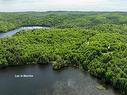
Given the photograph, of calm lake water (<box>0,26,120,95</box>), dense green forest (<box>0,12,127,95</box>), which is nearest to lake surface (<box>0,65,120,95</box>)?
calm lake water (<box>0,26,120,95</box>)

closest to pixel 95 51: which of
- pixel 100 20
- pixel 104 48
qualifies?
pixel 104 48

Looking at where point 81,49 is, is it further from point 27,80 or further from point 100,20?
point 100,20

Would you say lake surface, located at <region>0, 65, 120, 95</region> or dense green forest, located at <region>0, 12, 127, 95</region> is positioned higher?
dense green forest, located at <region>0, 12, 127, 95</region>

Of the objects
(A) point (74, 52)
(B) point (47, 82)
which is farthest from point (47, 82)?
(A) point (74, 52)

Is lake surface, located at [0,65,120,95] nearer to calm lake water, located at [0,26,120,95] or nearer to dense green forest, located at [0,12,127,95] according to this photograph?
calm lake water, located at [0,26,120,95]

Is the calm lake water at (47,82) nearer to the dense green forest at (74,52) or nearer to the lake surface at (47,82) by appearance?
the lake surface at (47,82)

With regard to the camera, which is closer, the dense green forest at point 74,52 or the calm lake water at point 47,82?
the calm lake water at point 47,82

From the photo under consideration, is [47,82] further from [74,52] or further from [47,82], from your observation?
[74,52]

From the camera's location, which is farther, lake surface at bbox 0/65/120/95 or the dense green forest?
the dense green forest

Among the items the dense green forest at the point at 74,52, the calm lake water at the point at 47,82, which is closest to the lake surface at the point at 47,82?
the calm lake water at the point at 47,82
